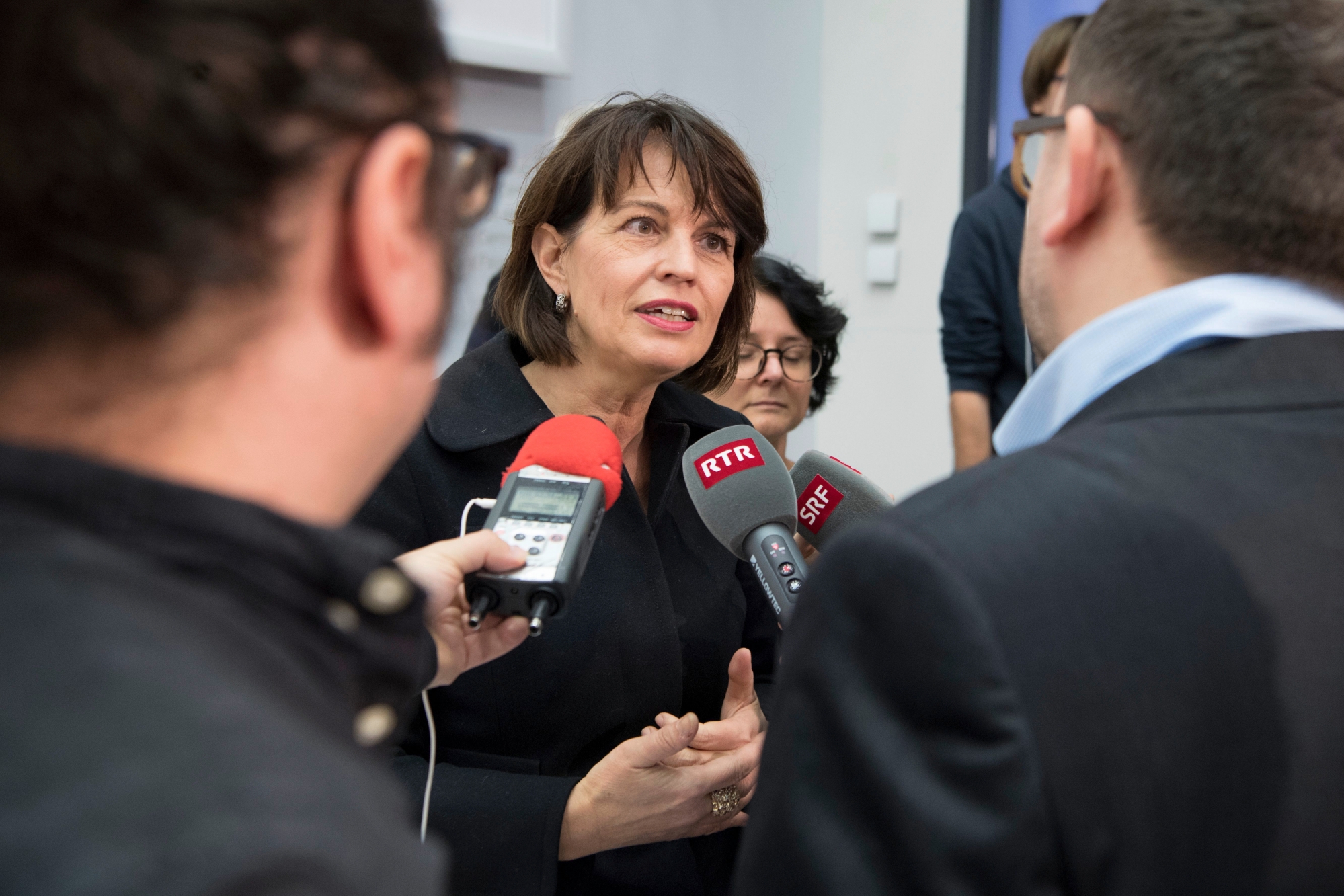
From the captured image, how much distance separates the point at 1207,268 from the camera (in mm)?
690

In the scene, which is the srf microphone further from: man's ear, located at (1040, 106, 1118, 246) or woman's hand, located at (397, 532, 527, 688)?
man's ear, located at (1040, 106, 1118, 246)

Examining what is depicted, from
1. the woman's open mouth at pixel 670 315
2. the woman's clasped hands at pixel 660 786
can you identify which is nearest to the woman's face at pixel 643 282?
the woman's open mouth at pixel 670 315

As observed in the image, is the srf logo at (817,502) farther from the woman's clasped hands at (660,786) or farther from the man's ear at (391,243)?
the man's ear at (391,243)

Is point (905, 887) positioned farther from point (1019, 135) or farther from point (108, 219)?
point (1019, 135)

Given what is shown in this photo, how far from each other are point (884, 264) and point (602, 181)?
2436mm

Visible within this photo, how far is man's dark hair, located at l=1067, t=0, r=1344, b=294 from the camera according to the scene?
0.65 m

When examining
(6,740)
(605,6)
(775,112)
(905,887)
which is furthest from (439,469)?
(775,112)

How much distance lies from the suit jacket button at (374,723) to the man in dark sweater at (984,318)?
2.21 metres

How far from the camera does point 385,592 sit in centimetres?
46

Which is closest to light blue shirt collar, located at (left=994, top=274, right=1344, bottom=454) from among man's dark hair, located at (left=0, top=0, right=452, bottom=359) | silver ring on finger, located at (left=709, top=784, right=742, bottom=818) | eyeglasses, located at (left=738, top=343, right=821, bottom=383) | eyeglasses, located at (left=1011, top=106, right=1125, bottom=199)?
eyeglasses, located at (left=1011, top=106, right=1125, bottom=199)

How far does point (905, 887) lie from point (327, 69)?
487 millimetres

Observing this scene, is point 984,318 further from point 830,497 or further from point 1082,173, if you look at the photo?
point 1082,173

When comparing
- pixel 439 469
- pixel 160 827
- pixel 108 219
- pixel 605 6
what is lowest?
pixel 439 469

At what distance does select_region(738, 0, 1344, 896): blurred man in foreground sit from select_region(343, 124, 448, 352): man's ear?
278mm
